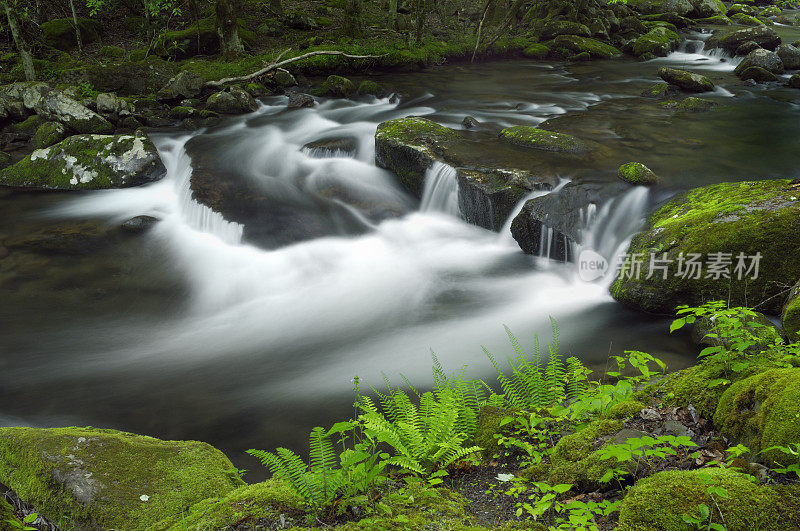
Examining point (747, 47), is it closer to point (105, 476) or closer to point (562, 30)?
point (562, 30)

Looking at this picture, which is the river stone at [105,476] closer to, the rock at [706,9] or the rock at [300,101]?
the rock at [300,101]

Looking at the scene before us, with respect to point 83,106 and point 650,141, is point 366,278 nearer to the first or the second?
point 650,141

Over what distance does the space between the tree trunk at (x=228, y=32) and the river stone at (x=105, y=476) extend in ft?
61.2

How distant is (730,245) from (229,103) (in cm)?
1421

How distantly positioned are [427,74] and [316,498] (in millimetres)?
20196

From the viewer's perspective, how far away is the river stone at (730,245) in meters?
6.27

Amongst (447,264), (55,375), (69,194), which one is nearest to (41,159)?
(69,194)

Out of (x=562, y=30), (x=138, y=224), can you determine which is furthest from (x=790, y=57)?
(x=138, y=224)

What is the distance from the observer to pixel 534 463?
3527mm

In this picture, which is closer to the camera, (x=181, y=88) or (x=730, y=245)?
(x=730, y=245)

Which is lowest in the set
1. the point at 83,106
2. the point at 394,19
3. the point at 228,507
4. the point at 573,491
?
the point at 573,491

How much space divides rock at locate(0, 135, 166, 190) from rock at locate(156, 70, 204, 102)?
483 centimetres

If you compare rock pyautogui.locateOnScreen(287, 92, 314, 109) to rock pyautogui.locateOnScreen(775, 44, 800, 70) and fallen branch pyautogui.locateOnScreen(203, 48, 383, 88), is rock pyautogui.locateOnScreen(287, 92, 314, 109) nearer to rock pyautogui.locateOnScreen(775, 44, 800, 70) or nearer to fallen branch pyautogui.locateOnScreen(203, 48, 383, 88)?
fallen branch pyautogui.locateOnScreen(203, 48, 383, 88)

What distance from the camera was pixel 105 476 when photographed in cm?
A: 319
